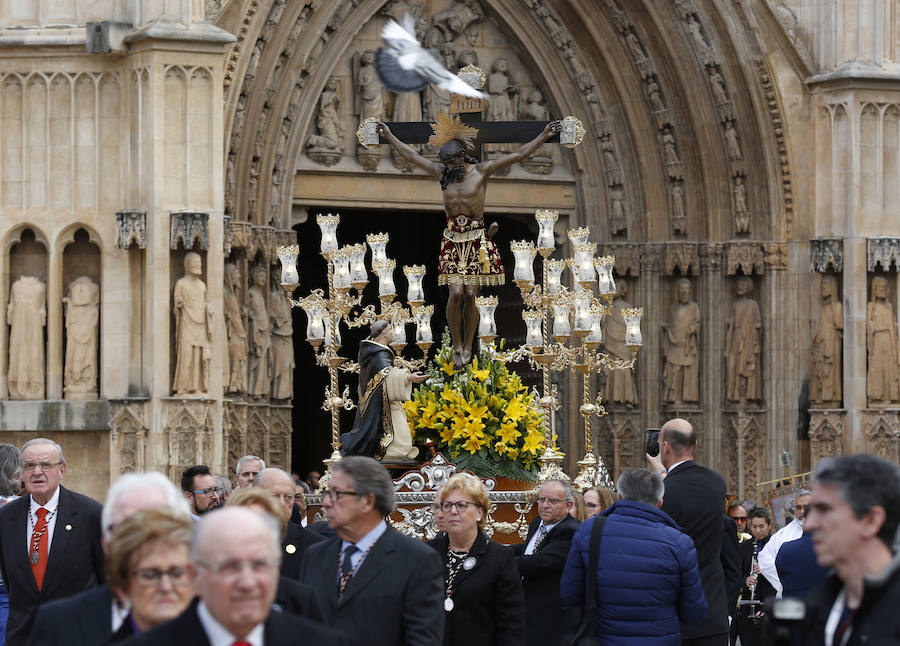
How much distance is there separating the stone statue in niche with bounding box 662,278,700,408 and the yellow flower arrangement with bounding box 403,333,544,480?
20.6 ft

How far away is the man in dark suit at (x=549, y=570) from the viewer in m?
8.73

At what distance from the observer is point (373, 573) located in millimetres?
6320

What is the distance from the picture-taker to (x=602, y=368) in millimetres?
20500

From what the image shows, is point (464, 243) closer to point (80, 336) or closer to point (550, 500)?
point (80, 336)

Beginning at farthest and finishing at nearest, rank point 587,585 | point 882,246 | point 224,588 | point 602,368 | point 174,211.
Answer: point 602,368, point 882,246, point 174,211, point 587,585, point 224,588

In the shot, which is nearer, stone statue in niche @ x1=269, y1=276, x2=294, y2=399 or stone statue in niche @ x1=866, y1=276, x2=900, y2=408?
stone statue in niche @ x1=269, y1=276, x2=294, y2=399

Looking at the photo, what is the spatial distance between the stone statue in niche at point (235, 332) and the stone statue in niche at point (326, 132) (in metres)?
1.88

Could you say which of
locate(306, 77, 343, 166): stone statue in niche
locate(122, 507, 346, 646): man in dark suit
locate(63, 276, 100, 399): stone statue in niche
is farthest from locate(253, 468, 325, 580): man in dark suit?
locate(306, 77, 343, 166): stone statue in niche

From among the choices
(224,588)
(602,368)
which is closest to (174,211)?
(602,368)

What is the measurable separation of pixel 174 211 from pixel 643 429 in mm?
6059

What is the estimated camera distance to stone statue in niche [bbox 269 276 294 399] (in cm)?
1884

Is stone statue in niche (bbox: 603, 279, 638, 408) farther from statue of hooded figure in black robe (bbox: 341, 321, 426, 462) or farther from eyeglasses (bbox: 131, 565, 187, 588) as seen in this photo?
eyeglasses (bbox: 131, 565, 187, 588)

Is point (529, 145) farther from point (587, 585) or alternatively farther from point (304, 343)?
point (304, 343)

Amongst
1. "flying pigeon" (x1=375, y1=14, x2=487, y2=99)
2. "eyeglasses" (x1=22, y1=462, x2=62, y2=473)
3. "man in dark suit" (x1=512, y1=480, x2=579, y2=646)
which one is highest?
"flying pigeon" (x1=375, y1=14, x2=487, y2=99)
